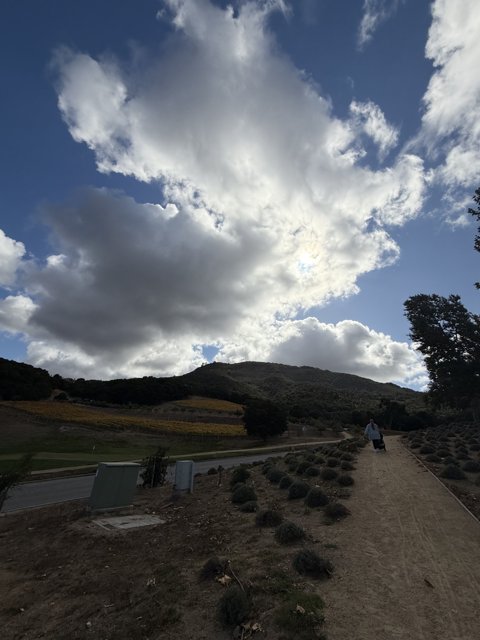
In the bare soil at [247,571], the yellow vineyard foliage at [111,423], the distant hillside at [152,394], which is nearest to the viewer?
the bare soil at [247,571]

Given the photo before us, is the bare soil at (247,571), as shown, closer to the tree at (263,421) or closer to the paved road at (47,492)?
the paved road at (47,492)

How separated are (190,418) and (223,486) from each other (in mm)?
56006

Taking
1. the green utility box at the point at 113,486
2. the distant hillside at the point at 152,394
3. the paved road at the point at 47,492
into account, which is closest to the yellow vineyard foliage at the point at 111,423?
the distant hillside at the point at 152,394

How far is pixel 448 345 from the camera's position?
45.0 meters

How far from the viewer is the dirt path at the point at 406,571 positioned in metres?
4.96

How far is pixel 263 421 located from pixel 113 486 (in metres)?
43.5

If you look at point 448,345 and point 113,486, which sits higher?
point 448,345

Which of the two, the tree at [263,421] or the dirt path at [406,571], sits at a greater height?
the tree at [263,421]

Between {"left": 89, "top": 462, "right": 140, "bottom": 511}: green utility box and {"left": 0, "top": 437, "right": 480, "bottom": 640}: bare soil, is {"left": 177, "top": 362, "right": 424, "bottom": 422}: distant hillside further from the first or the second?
{"left": 0, "top": 437, "right": 480, "bottom": 640}: bare soil

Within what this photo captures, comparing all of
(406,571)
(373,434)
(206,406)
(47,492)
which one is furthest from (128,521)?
(206,406)

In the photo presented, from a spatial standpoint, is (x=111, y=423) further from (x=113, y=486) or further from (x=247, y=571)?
(x=247, y=571)

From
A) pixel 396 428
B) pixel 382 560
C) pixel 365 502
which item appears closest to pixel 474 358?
pixel 396 428

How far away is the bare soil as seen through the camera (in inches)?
207

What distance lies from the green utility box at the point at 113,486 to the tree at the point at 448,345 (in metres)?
41.4
